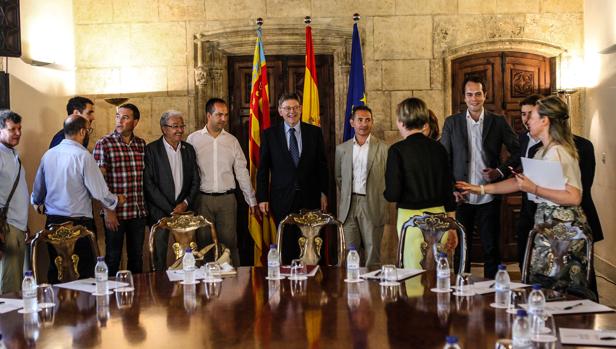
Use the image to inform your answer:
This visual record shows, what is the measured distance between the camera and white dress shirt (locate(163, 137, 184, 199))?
6.53 m

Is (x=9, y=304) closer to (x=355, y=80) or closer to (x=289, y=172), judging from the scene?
(x=289, y=172)

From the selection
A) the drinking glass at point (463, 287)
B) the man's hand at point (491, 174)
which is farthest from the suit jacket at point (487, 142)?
the drinking glass at point (463, 287)

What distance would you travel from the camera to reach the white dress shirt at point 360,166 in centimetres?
640

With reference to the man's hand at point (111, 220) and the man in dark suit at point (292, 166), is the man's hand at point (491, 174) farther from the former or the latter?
the man's hand at point (111, 220)

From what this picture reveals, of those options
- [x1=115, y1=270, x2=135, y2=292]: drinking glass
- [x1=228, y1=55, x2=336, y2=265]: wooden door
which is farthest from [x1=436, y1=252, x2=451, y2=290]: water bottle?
[x1=228, y1=55, x2=336, y2=265]: wooden door

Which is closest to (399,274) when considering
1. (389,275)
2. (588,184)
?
(389,275)

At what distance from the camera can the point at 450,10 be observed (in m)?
7.88

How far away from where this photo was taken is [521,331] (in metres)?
2.42

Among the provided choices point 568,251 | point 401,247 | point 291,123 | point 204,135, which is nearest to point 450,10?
point 291,123

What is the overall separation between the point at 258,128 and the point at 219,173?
988 millimetres

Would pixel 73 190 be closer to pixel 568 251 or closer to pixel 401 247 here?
pixel 401 247

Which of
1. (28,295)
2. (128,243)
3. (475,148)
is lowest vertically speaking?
(128,243)

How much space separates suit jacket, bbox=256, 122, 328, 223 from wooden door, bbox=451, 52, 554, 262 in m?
2.23

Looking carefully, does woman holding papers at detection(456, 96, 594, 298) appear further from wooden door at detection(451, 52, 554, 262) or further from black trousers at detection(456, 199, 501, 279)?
wooden door at detection(451, 52, 554, 262)
